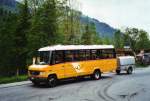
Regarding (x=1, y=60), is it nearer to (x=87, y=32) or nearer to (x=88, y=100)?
(x=87, y=32)

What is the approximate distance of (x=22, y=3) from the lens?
50938 mm

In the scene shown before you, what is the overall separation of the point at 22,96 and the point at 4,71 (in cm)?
3875

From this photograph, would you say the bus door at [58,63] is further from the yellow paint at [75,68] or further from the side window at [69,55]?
the side window at [69,55]

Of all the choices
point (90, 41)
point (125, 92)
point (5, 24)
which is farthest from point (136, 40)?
point (125, 92)

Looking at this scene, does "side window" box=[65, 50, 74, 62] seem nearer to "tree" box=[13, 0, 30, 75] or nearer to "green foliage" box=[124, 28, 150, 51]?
"tree" box=[13, 0, 30, 75]

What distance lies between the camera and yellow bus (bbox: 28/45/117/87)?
22078mm

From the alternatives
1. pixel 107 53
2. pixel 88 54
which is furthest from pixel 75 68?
pixel 107 53

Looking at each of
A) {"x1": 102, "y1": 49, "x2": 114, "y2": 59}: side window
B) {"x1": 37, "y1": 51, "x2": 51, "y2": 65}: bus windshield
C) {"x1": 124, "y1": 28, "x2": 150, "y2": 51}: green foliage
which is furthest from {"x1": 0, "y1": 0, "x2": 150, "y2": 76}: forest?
{"x1": 124, "y1": 28, "x2": 150, "y2": 51}: green foliage

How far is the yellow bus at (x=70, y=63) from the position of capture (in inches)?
869

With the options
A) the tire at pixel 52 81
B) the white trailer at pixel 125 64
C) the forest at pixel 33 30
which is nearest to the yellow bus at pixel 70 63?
the tire at pixel 52 81

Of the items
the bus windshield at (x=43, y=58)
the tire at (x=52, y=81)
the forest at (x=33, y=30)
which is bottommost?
the tire at (x=52, y=81)

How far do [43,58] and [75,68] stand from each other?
9.92 ft

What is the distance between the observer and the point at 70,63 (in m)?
24.1

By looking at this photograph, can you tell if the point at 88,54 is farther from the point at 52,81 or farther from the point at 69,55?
the point at 52,81
